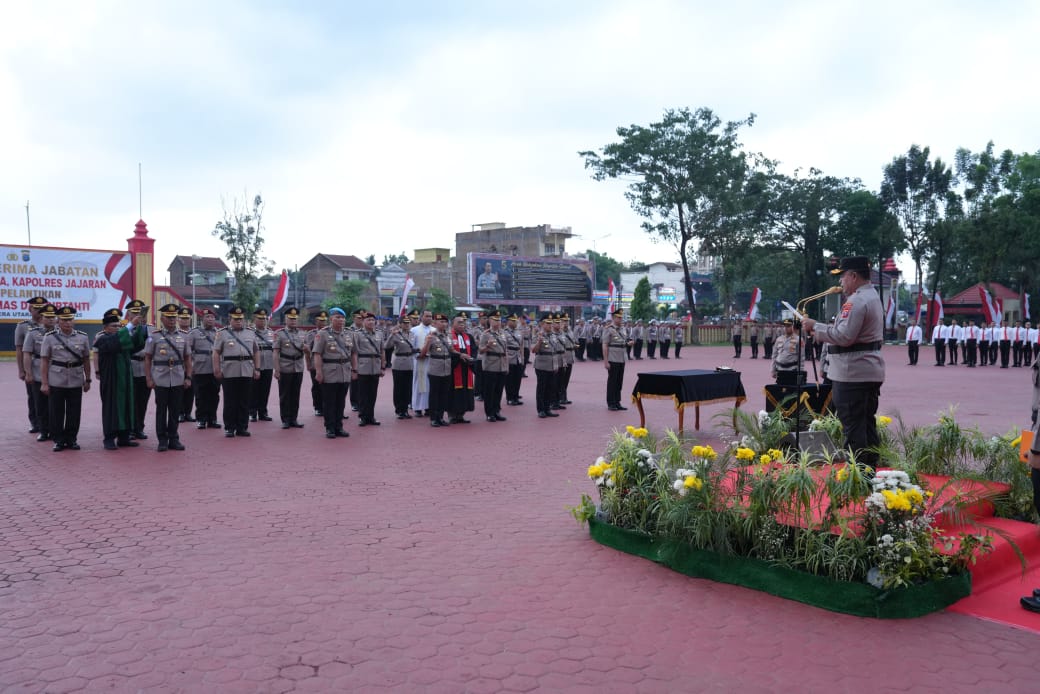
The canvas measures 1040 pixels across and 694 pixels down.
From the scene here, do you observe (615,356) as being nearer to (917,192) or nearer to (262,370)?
(262,370)

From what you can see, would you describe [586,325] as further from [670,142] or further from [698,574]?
[698,574]

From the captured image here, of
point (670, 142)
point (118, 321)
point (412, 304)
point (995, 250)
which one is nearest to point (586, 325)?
point (670, 142)

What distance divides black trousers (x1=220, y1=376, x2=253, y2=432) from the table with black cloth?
5.29 meters

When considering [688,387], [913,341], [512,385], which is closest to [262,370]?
Answer: [512,385]

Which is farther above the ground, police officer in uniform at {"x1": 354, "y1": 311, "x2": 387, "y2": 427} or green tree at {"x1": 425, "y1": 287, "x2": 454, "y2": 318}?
green tree at {"x1": 425, "y1": 287, "x2": 454, "y2": 318}

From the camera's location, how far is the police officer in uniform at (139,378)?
998cm

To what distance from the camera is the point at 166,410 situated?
962cm

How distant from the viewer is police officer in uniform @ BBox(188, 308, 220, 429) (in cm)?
1105

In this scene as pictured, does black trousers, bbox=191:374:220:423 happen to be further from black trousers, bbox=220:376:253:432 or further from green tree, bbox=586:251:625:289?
green tree, bbox=586:251:625:289

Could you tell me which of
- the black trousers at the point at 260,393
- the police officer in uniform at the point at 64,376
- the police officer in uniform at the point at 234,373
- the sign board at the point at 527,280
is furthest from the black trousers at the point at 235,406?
the sign board at the point at 527,280

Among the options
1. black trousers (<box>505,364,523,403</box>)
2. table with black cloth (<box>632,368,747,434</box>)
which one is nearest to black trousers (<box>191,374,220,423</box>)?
black trousers (<box>505,364,523,403</box>)

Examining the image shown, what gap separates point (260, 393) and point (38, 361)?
306 cm

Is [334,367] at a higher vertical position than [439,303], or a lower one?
lower

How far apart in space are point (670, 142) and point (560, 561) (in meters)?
39.6
